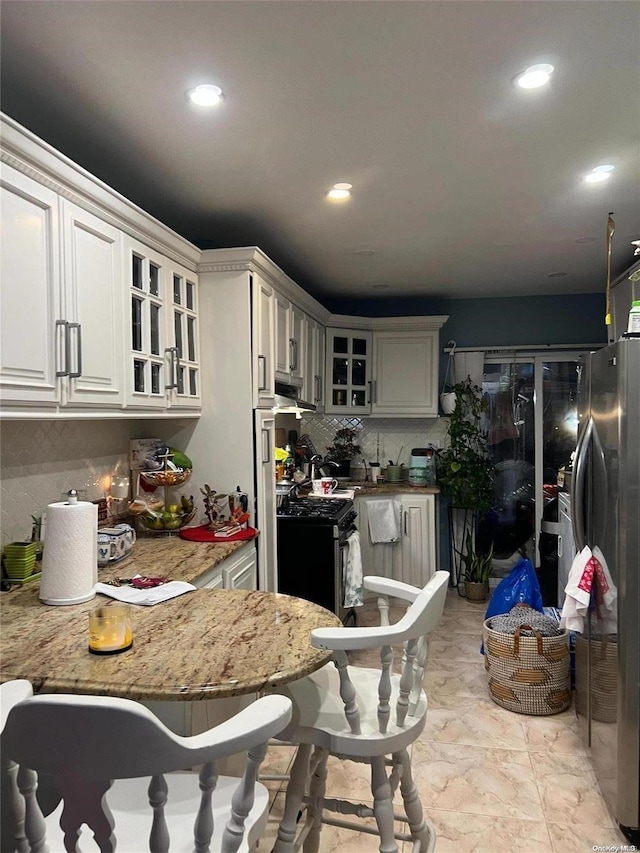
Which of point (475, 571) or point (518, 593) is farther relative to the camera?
point (475, 571)

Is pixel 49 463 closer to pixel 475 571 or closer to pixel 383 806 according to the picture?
pixel 383 806

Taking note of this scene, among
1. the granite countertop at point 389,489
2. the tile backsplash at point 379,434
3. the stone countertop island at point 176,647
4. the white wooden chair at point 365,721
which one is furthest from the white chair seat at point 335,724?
the tile backsplash at point 379,434

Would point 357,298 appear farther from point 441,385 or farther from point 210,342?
point 210,342

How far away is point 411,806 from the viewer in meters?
1.87

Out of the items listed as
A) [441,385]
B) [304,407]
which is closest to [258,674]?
[304,407]

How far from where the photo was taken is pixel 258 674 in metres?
1.41

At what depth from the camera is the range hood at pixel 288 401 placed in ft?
11.9

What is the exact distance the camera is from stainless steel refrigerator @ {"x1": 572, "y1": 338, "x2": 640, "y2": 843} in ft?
6.84

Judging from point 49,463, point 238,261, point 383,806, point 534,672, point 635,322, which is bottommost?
point 534,672

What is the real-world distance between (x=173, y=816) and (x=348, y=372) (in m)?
4.12

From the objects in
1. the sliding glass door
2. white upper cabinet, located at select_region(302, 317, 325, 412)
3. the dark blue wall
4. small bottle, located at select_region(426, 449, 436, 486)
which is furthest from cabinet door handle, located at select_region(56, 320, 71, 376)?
the sliding glass door

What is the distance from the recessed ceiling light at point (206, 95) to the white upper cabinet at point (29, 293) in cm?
57

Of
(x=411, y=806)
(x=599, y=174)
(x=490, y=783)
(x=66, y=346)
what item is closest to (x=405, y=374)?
(x=599, y=174)

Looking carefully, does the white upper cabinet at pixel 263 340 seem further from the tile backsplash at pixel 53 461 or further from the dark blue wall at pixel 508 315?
the dark blue wall at pixel 508 315
